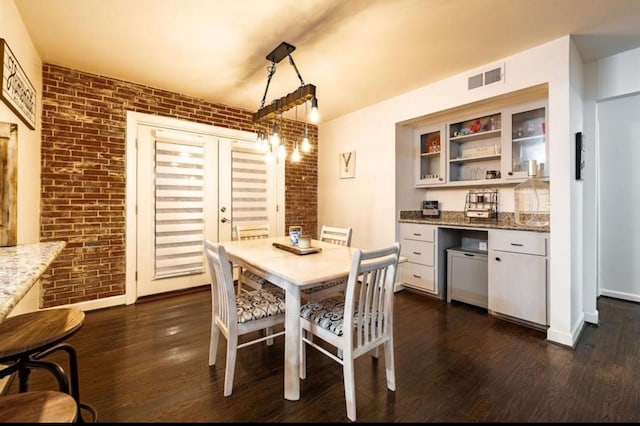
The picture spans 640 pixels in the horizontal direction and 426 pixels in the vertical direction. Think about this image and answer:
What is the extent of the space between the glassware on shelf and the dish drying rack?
23 centimetres

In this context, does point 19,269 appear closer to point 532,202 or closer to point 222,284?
point 222,284

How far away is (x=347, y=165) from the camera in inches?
171

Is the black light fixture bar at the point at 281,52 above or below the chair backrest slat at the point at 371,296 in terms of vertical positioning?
above

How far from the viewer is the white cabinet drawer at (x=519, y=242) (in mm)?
2537

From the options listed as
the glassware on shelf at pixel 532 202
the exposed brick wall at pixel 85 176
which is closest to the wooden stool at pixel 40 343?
the exposed brick wall at pixel 85 176

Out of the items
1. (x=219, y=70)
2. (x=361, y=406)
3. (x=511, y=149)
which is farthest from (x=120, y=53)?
(x=511, y=149)

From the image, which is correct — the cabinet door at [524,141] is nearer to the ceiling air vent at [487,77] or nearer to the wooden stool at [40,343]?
the ceiling air vent at [487,77]

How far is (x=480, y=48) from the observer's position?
2527 mm

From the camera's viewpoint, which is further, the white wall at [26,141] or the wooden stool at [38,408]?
the white wall at [26,141]

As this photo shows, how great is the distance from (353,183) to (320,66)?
1.81 metres

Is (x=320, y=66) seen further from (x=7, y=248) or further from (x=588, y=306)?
(x=588, y=306)

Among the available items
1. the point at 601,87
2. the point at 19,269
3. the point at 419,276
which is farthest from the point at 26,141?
the point at 601,87

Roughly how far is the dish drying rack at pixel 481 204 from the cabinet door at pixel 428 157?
0.45 m

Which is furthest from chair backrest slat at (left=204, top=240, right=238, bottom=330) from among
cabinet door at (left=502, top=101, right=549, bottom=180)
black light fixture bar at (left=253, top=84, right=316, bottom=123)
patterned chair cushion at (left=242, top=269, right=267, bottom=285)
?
cabinet door at (left=502, top=101, right=549, bottom=180)
